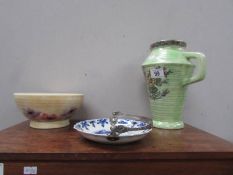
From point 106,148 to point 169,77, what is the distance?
0.85 ft

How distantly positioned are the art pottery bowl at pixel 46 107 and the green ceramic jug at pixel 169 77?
223 mm

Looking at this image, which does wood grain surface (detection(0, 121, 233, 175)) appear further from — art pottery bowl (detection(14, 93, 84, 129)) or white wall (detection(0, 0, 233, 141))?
white wall (detection(0, 0, 233, 141))

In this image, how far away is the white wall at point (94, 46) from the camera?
28.1 inches

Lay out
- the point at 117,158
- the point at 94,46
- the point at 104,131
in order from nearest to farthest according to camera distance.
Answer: the point at 117,158
the point at 104,131
the point at 94,46

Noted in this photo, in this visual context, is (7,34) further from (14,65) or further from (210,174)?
(210,174)

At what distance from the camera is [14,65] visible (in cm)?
71

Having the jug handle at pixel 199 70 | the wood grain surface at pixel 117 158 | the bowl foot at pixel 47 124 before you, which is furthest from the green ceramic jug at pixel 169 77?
the bowl foot at pixel 47 124

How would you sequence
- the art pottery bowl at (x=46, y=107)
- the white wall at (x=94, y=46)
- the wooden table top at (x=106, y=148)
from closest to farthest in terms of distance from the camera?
the wooden table top at (x=106, y=148) < the art pottery bowl at (x=46, y=107) < the white wall at (x=94, y=46)

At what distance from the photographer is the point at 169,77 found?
531 mm

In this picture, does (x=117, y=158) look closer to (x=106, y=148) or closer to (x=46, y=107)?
(x=106, y=148)

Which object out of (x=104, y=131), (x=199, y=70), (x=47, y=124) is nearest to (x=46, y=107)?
(x=47, y=124)

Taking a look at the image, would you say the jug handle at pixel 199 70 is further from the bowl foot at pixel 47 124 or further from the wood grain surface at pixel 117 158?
the bowl foot at pixel 47 124

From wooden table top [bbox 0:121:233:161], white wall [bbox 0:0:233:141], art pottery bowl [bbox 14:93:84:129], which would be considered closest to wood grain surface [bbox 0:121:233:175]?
wooden table top [bbox 0:121:233:161]

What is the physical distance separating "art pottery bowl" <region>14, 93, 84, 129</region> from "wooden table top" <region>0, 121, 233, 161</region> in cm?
7
